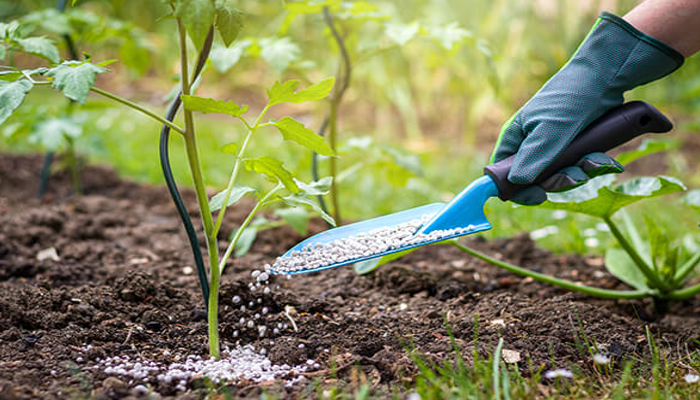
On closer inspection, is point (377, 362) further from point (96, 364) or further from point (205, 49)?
point (205, 49)

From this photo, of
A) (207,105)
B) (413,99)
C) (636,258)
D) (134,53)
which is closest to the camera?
(207,105)

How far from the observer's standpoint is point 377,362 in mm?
1222

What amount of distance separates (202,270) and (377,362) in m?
0.43

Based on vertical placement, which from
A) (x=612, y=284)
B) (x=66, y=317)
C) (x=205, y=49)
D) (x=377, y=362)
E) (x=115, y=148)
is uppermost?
(x=205, y=49)

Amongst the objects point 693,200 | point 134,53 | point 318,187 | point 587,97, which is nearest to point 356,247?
point 318,187

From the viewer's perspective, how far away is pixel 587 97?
1358 millimetres

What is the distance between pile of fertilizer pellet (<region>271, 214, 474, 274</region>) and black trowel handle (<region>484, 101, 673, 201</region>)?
14 centimetres

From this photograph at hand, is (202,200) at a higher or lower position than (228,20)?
lower

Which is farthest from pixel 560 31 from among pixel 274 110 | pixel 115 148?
pixel 115 148

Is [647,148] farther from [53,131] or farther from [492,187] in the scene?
[53,131]

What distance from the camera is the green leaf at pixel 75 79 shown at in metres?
0.99

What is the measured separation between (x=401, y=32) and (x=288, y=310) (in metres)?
0.86

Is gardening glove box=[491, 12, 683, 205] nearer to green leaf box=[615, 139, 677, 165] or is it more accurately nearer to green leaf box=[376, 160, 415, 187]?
green leaf box=[615, 139, 677, 165]

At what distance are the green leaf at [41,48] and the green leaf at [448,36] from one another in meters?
1.00
